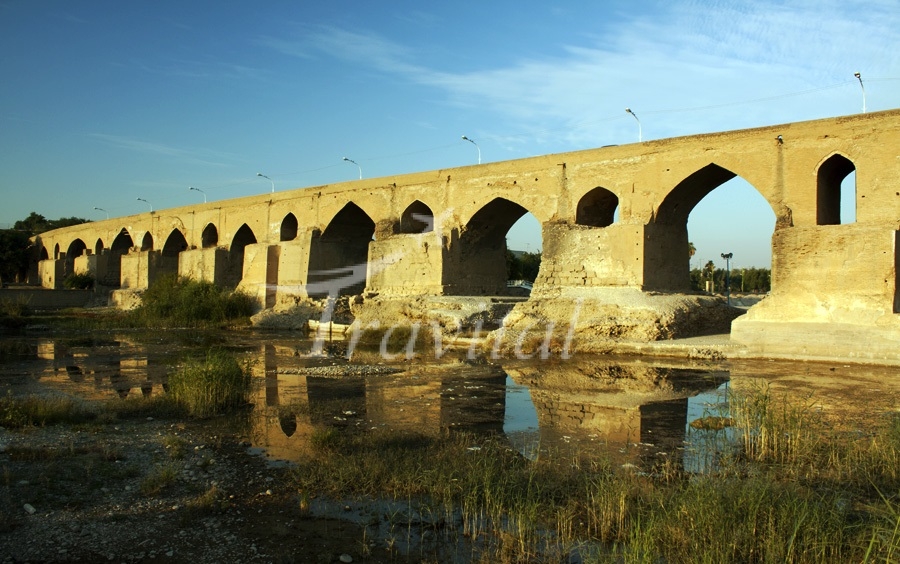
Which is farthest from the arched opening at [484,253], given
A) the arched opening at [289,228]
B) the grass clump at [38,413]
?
the grass clump at [38,413]

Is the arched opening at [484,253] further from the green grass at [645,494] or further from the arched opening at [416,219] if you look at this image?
the green grass at [645,494]

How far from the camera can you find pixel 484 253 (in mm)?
25188

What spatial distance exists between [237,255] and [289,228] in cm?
466

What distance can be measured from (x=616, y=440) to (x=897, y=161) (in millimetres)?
11536

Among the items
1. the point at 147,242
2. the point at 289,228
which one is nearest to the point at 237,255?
the point at 289,228

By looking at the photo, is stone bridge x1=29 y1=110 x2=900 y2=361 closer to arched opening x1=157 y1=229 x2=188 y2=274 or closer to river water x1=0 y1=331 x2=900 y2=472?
river water x1=0 y1=331 x2=900 y2=472

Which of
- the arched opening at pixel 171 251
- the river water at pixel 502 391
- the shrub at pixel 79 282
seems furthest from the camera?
the shrub at pixel 79 282

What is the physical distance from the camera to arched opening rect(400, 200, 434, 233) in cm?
2611

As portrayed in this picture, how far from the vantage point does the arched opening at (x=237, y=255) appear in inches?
1361

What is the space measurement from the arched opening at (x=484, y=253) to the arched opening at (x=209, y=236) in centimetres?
1743

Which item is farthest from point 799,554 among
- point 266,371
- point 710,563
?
point 266,371

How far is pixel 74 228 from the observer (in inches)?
1951

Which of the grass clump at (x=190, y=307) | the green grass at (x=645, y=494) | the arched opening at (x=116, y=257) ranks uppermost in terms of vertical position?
the arched opening at (x=116, y=257)

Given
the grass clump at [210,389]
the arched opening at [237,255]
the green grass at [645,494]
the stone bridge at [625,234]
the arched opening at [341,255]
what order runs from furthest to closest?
the arched opening at [237,255] → the arched opening at [341,255] → the stone bridge at [625,234] → the grass clump at [210,389] → the green grass at [645,494]
